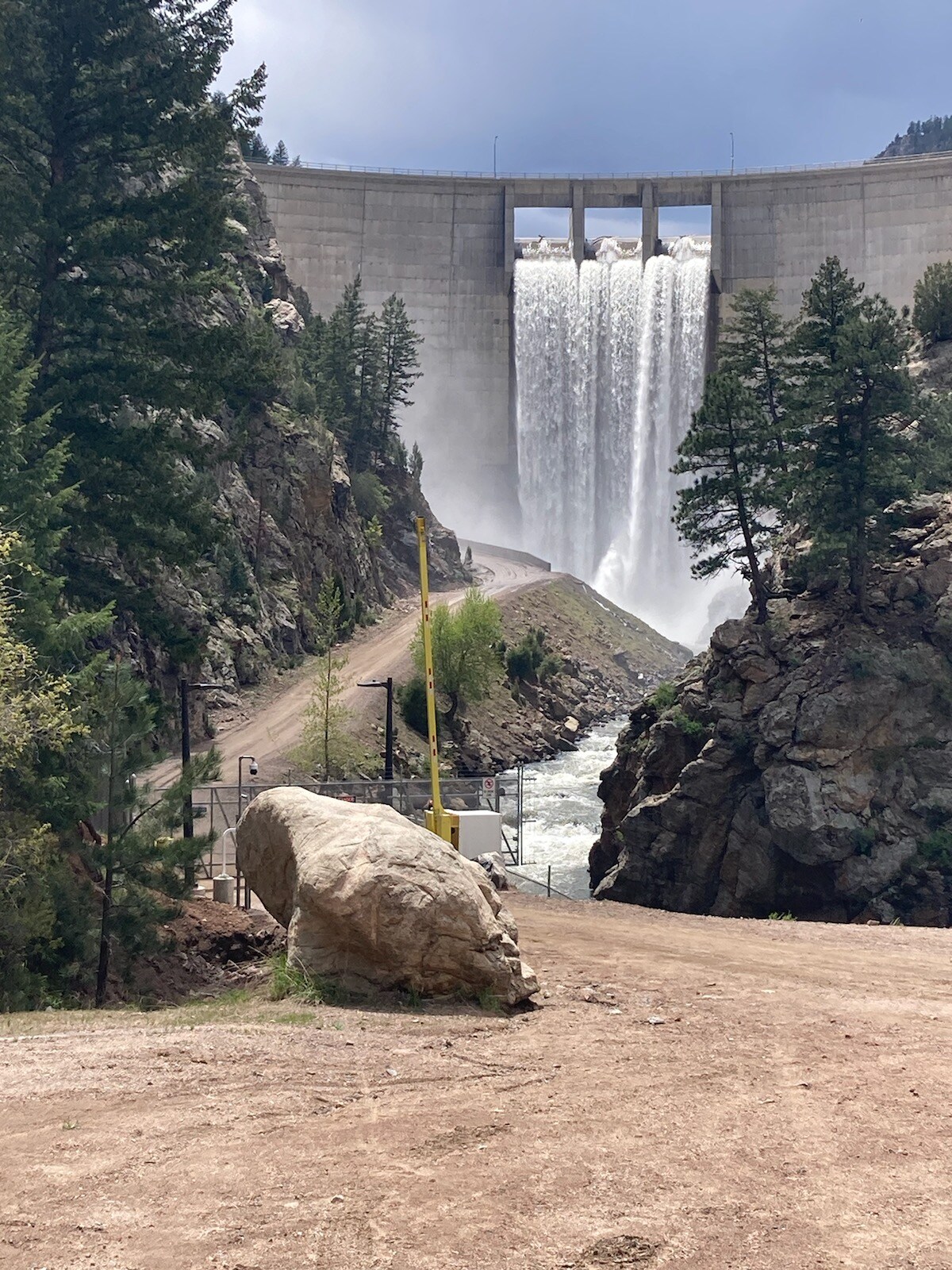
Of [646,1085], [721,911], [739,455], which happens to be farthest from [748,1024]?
[739,455]

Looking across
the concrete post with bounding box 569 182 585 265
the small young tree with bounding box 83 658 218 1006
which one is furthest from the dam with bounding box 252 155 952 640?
the small young tree with bounding box 83 658 218 1006

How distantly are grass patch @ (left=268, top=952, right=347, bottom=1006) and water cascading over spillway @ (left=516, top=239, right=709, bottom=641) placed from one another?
9157cm

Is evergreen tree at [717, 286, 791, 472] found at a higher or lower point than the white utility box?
higher

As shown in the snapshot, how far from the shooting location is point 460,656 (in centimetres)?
6075

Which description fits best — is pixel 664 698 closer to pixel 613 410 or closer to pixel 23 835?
pixel 23 835

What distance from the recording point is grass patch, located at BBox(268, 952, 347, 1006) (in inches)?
533

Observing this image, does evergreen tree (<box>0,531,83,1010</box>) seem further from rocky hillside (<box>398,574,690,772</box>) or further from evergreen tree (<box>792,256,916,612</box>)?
rocky hillside (<box>398,574,690,772</box>)

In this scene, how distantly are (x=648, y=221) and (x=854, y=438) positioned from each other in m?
69.4

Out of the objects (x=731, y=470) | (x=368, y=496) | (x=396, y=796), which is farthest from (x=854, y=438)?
(x=368, y=496)

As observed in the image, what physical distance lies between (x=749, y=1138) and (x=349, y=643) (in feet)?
190

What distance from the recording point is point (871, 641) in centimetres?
3884

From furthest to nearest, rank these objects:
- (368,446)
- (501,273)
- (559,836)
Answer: (501,273) → (368,446) → (559,836)

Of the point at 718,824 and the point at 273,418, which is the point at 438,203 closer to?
the point at 273,418

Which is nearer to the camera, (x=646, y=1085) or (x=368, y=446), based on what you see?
(x=646, y=1085)
